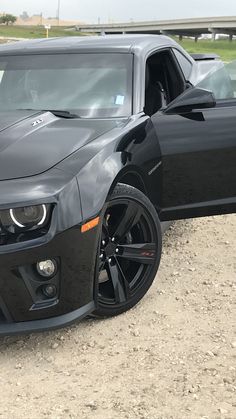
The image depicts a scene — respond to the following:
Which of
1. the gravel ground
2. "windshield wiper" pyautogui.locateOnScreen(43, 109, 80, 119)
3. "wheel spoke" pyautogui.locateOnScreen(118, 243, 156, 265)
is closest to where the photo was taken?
the gravel ground

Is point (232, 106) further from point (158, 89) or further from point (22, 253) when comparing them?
point (22, 253)

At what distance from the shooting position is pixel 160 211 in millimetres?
4031

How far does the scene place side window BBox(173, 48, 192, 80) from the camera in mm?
5008

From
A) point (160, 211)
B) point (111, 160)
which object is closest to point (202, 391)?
point (111, 160)

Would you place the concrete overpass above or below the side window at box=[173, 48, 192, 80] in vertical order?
below

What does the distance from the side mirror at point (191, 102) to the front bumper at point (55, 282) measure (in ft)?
4.78

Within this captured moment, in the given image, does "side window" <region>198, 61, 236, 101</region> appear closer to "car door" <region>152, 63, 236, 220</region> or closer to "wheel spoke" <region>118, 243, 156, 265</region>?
"car door" <region>152, 63, 236, 220</region>

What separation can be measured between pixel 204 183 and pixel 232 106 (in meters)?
0.68

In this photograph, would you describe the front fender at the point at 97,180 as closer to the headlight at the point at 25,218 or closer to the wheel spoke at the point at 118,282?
the headlight at the point at 25,218

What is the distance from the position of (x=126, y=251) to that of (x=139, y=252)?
3.9 inches

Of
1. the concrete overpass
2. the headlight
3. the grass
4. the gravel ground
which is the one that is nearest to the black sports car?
the headlight

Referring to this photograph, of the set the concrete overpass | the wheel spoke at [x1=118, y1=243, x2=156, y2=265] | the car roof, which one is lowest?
the concrete overpass

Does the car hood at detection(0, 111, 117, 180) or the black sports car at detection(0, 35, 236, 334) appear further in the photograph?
the car hood at detection(0, 111, 117, 180)

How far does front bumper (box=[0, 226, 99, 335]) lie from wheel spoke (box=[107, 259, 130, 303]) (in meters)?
0.29
